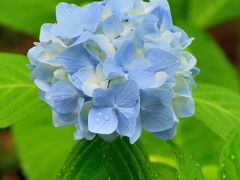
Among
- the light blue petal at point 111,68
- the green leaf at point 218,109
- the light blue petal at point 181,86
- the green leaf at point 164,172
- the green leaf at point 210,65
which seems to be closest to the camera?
the light blue petal at point 111,68

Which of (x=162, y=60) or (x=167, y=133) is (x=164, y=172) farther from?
(x=162, y=60)

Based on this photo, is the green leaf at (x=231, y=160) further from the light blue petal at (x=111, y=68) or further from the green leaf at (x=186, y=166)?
the light blue petal at (x=111, y=68)

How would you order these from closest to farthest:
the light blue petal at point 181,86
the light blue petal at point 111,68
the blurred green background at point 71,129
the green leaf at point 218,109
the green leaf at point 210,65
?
the light blue petal at point 111,68 < the light blue petal at point 181,86 < the green leaf at point 218,109 < the blurred green background at point 71,129 < the green leaf at point 210,65

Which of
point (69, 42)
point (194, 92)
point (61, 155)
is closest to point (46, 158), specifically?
point (61, 155)

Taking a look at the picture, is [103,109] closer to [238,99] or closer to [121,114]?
[121,114]

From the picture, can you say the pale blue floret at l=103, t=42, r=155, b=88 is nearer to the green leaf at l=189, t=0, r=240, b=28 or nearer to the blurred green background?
the blurred green background

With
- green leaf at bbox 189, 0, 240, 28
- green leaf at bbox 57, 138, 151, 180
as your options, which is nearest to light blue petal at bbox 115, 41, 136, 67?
green leaf at bbox 57, 138, 151, 180

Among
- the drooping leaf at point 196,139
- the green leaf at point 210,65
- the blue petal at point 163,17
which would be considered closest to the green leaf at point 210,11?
the green leaf at point 210,65
